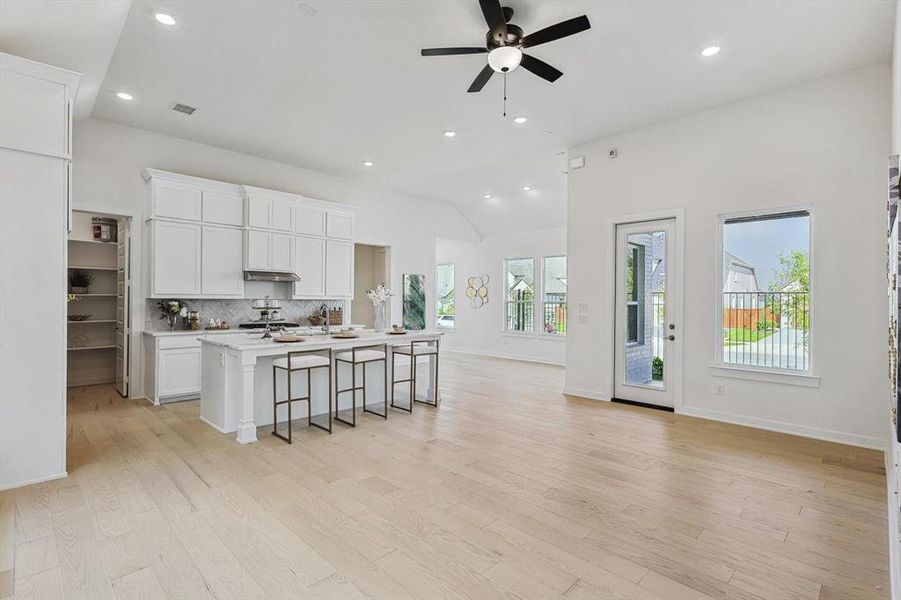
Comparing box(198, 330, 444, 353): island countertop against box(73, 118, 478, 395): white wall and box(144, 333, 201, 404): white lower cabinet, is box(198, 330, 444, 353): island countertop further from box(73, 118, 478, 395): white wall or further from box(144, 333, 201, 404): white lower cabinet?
box(73, 118, 478, 395): white wall

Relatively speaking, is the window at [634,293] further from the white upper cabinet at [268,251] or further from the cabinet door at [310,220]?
the white upper cabinet at [268,251]

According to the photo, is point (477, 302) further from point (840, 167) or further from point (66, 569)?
point (66, 569)

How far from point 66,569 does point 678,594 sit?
283 centimetres

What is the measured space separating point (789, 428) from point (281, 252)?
21.2 ft

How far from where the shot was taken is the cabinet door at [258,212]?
244 inches

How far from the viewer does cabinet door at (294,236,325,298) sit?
6.77 m

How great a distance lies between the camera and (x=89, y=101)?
475cm

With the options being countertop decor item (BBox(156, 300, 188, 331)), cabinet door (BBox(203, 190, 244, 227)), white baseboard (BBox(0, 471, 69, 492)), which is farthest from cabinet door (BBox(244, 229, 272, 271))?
white baseboard (BBox(0, 471, 69, 492))

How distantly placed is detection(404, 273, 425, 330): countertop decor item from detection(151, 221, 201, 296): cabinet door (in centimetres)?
386

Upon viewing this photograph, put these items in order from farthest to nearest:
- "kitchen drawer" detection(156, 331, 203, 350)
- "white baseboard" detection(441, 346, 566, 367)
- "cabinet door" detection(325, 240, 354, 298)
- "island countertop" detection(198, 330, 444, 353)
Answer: "white baseboard" detection(441, 346, 566, 367) → "cabinet door" detection(325, 240, 354, 298) → "kitchen drawer" detection(156, 331, 203, 350) → "island countertop" detection(198, 330, 444, 353)

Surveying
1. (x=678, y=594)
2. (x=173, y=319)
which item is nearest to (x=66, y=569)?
(x=678, y=594)

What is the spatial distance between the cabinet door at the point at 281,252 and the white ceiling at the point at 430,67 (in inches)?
49.4

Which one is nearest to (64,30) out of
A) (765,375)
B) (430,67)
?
(430,67)

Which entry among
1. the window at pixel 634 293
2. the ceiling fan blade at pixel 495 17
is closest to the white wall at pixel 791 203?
the window at pixel 634 293
